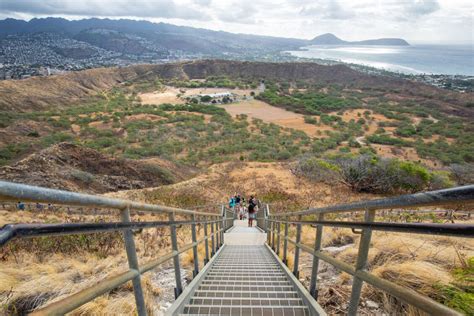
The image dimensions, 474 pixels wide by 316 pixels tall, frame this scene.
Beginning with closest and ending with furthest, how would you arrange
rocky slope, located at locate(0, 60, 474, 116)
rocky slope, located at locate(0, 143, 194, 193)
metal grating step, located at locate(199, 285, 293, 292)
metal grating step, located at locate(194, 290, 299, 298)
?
metal grating step, located at locate(194, 290, 299, 298)
metal grating step, located at locate(199, 285, 293, 292)
rocky slope, located at locate(0, 143, 194, 193)
rocky slope, located at locate(0, 60, 474, 116)

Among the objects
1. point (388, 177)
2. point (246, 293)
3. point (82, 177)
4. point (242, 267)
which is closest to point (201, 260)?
point (242, 267)

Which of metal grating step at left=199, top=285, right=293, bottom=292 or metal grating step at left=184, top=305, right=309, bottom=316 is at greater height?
metal grating step at left=184, top=305, right=309, bottom=316

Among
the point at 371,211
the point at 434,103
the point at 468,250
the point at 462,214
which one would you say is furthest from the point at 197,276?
the point at 434,103

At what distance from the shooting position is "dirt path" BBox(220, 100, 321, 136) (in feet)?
161

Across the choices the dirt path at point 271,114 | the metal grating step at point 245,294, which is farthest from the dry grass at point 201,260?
the dirt path at point 271,114

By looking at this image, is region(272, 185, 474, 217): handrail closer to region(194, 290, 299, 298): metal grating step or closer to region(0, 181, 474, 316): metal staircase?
region(0, 181, 474, 316): metal staircase

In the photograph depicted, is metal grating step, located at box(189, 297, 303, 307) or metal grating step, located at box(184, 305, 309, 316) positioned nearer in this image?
metal grating step, located at box(184, 305, 309, 316)

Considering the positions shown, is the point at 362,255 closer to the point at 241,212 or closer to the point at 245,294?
the point at 245,294

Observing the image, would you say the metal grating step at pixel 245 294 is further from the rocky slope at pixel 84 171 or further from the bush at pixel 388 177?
the bush at pixel 388 177

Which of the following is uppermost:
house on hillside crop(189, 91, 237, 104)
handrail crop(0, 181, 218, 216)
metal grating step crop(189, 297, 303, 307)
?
handrail crop(0, 181, 218, 216)

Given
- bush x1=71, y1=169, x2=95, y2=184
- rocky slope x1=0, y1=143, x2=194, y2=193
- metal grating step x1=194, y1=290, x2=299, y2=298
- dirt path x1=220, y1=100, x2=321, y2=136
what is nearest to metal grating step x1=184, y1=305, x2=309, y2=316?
metal grating step x1=194, y1=290, x2=299, y2=298

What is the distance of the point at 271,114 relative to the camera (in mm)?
58031

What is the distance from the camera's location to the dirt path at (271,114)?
161 feet

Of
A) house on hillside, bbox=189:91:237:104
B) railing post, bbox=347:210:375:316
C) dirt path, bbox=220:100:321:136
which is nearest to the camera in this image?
railing post, bbox=347:210:375:316
